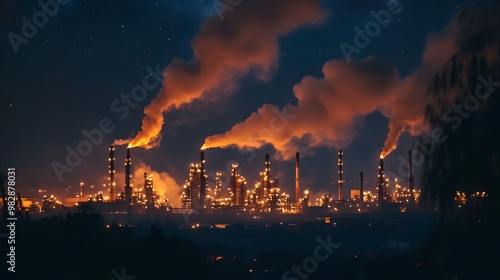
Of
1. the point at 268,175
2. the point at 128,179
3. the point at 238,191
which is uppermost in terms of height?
the point at 268,175

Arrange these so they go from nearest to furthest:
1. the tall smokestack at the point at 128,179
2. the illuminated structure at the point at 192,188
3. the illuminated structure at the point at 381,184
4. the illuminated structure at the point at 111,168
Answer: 1. the tall smokestack at the point at 128,179
2. the illuminated structure at the point at 111,168
3. the illuminated structure at the point at 381,184
4. the illuminated structure at the point at 192,188

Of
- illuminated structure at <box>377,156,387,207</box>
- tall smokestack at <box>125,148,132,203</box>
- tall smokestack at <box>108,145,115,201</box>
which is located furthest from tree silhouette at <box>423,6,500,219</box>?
illuminated structure at <box>377,156,387,207</box>

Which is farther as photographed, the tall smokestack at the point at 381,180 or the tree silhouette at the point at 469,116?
the tall smokestack at the point at 381,180

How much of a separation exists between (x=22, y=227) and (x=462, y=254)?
82.3 feet

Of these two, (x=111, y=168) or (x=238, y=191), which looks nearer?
(x=111, y=168)

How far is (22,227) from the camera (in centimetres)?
3372

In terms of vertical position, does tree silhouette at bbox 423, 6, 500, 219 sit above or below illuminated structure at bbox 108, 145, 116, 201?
below

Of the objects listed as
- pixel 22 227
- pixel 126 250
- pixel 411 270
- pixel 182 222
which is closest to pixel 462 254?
pixel 411 270

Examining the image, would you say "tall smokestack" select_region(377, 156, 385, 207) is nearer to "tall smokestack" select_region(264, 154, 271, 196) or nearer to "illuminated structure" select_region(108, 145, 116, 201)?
"tall smokestack" select_region(264, 154, 271, 196)

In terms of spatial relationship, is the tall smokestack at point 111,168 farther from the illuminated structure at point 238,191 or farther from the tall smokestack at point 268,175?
the tall smokestack at point 268,175

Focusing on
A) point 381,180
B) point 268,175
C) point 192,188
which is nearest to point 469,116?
point 268,175

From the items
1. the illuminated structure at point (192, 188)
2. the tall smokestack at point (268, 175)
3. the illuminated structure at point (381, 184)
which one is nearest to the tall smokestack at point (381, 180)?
the illuminated structure at point (381, 184)

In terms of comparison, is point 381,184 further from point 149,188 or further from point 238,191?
point 149,188

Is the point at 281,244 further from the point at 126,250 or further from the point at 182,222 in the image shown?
the point at 126,250
